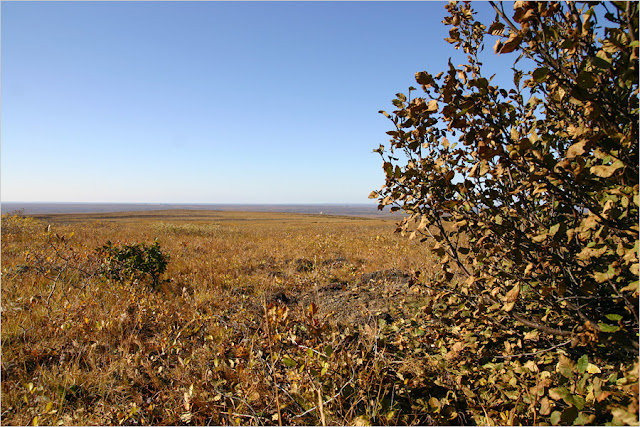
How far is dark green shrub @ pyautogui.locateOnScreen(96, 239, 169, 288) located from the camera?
6.24 m

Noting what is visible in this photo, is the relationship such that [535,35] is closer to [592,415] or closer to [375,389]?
[592,415]

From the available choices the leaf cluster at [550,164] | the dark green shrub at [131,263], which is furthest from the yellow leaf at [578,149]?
the dark green shrub at [131,263]

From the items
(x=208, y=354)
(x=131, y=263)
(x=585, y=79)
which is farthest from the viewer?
(x=131, y=263)

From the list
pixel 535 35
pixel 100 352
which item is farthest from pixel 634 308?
pixel 100 352

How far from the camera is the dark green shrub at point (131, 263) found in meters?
6.24

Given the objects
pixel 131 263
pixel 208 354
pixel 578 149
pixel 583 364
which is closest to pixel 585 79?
pixel 578 149

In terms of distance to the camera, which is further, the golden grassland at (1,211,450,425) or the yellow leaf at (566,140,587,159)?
the golden grassland at (1,211,450,425)

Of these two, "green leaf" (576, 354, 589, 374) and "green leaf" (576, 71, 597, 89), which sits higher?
"green leaf" (576, 71, 597, 89)

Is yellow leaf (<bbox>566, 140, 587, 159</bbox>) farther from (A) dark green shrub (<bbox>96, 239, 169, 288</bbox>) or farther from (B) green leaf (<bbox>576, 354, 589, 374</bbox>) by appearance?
(A) dark green shrub (<bbox>96, 239, 169, 288</bbox>)

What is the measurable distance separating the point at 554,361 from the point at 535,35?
2.56 meters

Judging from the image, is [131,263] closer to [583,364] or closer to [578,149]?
[583,364]

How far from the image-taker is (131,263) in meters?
6.26

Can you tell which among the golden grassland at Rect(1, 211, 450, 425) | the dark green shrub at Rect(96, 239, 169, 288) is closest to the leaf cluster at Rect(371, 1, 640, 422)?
the golden grassland at Rect(1, 211, 450, 425)

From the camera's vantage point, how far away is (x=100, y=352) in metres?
3.65
